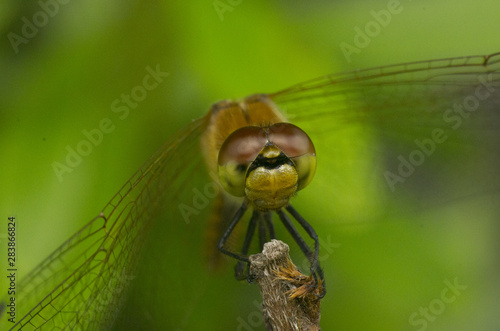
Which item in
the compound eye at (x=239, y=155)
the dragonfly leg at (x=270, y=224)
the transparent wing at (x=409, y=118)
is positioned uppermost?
the transparent wing at (x=409, y=118)

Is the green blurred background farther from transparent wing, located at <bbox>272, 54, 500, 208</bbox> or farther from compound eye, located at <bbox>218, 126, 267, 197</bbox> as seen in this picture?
compound eye, located at <bbox>218, 126, 267, 197</bbox>

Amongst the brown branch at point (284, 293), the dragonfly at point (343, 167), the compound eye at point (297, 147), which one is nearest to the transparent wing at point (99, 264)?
the dragonfly at point (343, 167)

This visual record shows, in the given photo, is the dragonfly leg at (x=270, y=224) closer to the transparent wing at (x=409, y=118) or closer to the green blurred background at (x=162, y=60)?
the green blurred background at (x=162, y=60)

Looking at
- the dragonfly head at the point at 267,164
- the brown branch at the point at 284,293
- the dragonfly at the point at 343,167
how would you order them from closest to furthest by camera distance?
the brown branch at the point at 284,293
the dragonfly head at the point at 267,164
the dragonfly at the point at 343,167

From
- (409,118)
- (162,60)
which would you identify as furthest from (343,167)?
(162,60)

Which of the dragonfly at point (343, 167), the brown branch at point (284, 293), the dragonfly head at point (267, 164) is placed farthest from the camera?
the dragonfly at point (343, 167)

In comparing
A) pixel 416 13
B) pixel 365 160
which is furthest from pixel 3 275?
pixel 416 13

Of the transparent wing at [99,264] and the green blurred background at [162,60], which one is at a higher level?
the green blurred background at [162,60]
